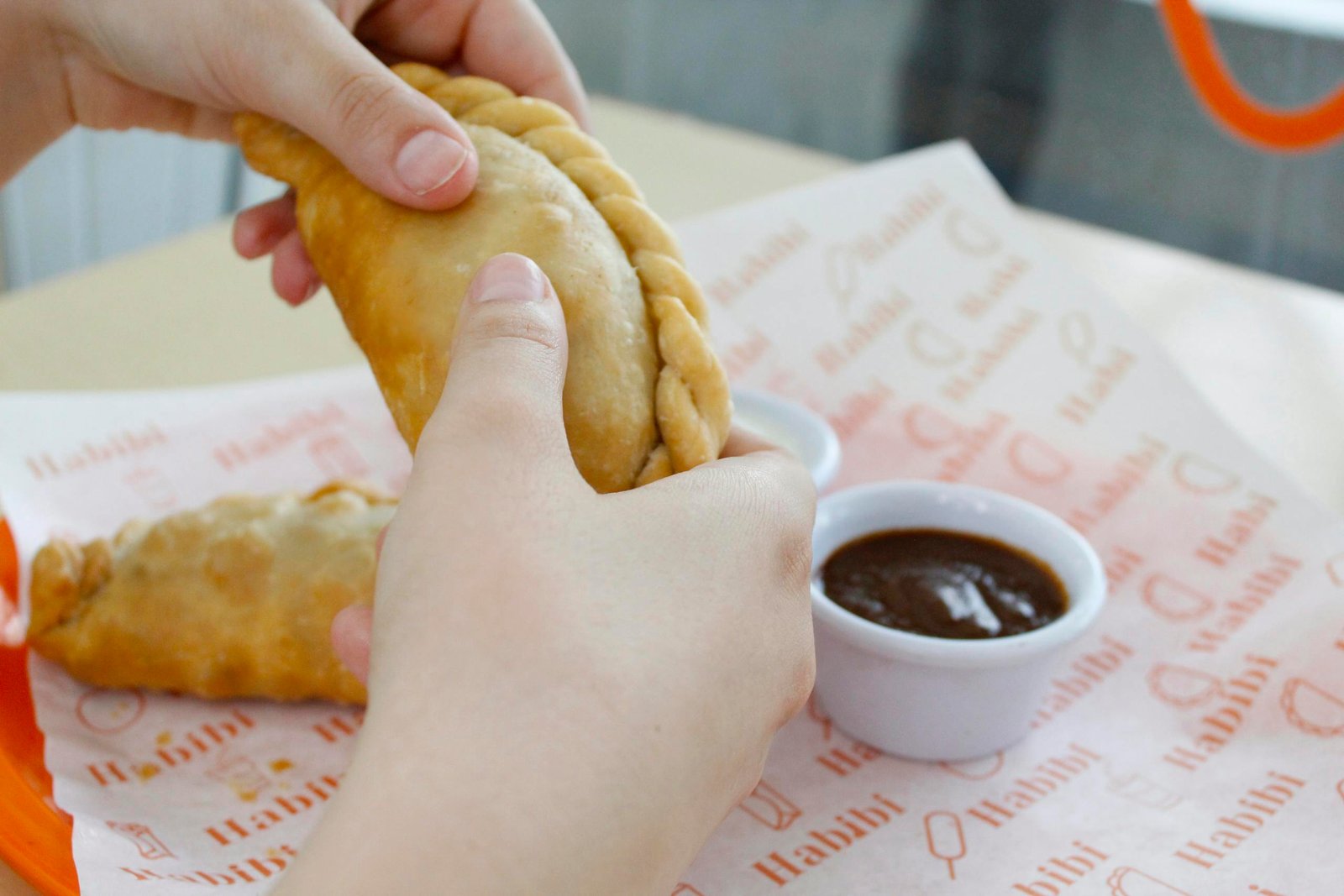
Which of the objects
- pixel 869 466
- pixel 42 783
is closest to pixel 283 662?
pixel 42 783

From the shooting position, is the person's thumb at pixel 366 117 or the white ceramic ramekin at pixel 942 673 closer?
the person's thumb at pixel 366 117

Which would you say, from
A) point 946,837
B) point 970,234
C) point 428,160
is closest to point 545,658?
point 428,160

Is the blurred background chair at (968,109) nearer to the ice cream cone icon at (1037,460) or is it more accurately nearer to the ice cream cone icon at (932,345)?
the ice cream cone icon at (932,345)

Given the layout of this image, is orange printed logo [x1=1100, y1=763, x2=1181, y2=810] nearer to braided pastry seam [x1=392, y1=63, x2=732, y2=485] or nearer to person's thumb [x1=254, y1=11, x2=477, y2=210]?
braided pastry seam [x1=392, y1=63, x2=732, y2=485]

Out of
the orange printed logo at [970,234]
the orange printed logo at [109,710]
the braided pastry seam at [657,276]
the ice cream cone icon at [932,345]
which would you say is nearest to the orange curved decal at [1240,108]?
the orange printed logo at [970,234]

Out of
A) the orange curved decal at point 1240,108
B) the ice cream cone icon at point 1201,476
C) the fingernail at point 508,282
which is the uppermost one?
the fingernail at point 508,282

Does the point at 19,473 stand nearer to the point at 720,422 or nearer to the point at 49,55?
the point at 49,55

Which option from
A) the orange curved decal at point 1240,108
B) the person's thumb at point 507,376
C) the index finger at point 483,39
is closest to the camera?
the person's thumb at point 507,376
